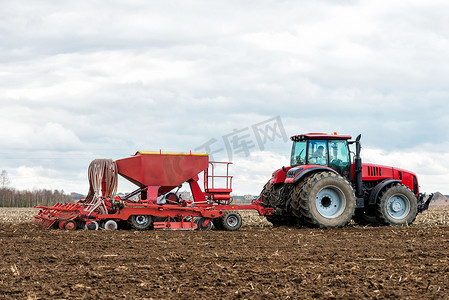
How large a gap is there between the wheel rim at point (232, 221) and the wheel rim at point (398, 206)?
4.72 meters

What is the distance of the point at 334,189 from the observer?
1407 centimetres

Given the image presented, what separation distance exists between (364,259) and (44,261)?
530cm

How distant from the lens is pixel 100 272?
7.51 m

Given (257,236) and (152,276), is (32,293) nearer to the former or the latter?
(152,276)

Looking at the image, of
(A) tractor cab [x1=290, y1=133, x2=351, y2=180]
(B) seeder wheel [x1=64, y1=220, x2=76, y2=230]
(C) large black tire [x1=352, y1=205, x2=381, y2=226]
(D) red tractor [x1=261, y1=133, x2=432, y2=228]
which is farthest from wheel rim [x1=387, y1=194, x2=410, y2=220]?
(B) seeder wheel [x1=64, y1=220, x2=76, y2=230]

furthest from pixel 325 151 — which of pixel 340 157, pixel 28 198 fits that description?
pixel 28 198

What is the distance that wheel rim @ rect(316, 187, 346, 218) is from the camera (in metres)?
14.0

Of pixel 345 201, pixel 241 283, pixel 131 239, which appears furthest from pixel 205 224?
pixel 241 283

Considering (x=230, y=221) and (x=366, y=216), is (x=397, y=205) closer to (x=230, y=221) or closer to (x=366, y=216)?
(x=366, y=216)

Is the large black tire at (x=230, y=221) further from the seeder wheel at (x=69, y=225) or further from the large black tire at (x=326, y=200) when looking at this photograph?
the seeder wheel at (x=69, y=225)

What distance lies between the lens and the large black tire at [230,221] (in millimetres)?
13586

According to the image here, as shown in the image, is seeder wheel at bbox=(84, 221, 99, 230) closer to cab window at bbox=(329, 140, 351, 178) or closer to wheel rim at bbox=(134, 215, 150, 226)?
wheel rim at bbox=(134, 215, 150, 226)

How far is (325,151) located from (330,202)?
59.1 inches

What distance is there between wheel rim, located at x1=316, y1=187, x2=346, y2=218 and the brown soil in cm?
200
